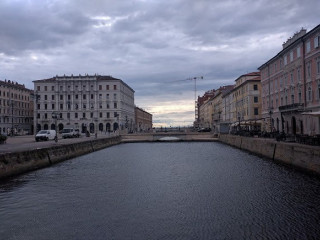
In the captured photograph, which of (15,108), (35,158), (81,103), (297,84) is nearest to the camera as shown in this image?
(35,158)

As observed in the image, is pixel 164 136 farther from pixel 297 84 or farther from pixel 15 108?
pixel 15 108

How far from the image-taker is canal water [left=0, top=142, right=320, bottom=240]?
1165 cm

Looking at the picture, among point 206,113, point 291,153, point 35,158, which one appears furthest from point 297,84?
point 206,113

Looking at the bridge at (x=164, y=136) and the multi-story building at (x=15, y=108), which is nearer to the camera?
the bridge at (x=164, y=136)

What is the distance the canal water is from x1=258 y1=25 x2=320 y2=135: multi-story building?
57.0 ft

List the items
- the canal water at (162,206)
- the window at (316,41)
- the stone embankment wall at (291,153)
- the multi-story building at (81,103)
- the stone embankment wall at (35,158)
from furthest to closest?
the multi-story building at (81,103) → the window at (316,41) → the stone embankment wall at (35,158) → the stone embankment wall at (291,153) → the canal water at (162,206)

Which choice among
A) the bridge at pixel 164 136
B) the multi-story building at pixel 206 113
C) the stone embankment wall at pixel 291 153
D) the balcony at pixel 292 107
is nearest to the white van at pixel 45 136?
the bridge at pixel 164 136

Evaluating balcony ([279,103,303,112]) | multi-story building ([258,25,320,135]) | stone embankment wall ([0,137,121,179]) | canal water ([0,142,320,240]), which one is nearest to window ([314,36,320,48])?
multi-story building ([258,25,320,135])

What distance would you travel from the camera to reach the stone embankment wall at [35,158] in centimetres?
2225

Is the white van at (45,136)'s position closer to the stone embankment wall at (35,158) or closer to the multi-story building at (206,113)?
the stone embankment wall at (35,158)

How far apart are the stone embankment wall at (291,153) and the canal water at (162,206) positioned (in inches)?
37.4

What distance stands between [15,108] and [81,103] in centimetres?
2156

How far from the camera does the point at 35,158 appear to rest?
2716 cm

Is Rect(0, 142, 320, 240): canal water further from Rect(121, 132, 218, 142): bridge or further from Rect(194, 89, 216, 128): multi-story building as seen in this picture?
Rect(194, 89, 216, 128): multi-story building
